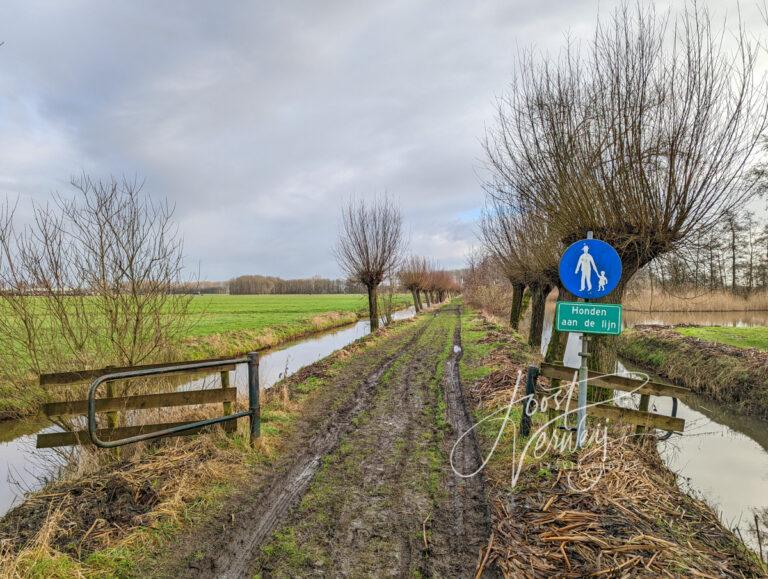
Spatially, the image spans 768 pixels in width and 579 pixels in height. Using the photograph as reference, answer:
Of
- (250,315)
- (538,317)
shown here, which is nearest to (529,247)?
(538,317)

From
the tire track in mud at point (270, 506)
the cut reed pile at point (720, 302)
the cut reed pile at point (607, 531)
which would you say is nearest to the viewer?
the cut reed pile at point (607, 531)

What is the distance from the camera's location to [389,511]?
400 cm

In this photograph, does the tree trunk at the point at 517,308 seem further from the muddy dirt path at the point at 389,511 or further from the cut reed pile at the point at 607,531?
the cut reed pile at the point at 607,531

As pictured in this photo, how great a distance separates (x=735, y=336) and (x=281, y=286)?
11231cm

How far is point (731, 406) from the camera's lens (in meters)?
11.0

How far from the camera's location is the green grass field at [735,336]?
15672 millimetres

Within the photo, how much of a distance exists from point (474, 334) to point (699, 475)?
12.6m

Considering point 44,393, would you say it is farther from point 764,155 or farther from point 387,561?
point 764,155

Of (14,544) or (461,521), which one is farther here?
(461,521)

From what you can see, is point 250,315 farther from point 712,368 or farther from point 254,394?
point 254,394

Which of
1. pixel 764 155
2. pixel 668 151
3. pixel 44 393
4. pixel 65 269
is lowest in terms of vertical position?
pixel 44 393

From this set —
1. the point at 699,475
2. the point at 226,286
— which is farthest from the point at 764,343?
the point at 226,286

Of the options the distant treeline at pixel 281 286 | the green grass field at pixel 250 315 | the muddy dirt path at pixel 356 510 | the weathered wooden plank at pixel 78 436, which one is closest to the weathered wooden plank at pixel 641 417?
the muddy dirt path at pixel 356 510

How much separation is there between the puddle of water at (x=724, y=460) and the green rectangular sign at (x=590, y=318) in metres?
2.36
